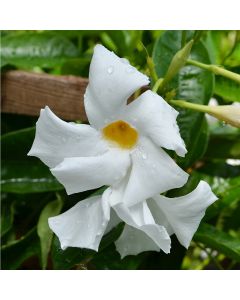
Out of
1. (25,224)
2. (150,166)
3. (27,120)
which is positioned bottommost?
(25,224)

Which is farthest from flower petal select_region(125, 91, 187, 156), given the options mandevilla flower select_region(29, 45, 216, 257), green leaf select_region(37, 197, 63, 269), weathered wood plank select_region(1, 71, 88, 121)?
weathered wood plank select_region(1, 71, 88, 121)

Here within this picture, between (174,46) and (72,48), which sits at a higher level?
(174,46)

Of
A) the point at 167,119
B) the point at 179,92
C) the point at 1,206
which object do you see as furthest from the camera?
the point at 1,206

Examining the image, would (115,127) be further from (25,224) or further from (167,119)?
(25,224)

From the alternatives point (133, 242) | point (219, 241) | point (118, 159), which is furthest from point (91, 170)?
point (219, 241)

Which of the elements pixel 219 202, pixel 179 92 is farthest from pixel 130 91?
pixel 219 202

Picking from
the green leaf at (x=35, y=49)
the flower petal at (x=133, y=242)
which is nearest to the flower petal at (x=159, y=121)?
the flower petal at (x=133, y=242)
